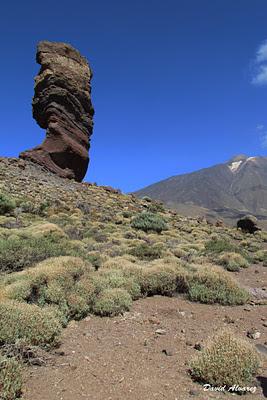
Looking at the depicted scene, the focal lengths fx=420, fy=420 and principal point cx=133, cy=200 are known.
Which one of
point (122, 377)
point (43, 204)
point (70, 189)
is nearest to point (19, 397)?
point (122, 377)

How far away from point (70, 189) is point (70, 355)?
77.6 ft

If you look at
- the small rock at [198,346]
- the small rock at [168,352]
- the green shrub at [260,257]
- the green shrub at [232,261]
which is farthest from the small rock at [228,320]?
the green shrub at [260,257]

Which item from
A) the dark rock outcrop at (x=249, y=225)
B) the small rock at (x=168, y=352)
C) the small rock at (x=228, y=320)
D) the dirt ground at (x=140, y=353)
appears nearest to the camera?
the dirt ground at (x=140, y=353)

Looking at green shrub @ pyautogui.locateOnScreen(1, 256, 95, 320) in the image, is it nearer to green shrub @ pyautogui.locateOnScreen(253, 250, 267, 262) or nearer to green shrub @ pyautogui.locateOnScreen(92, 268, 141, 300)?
green shrub @ pyautogui.locateOnScreen(92, 268, 141, 300)

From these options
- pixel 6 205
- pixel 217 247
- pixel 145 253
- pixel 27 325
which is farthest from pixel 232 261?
pixel 6 205

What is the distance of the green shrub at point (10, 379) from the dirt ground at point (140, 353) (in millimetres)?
182

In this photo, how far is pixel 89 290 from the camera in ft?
28.3

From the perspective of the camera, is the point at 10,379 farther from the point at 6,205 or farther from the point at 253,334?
the point at 6,205

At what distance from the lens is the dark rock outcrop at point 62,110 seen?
3231cm

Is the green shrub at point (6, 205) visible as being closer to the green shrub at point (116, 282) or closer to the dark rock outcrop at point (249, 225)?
the green shrub at point (116, 282)

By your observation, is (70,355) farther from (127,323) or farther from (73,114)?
(73,114)

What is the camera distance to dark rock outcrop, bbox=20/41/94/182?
32.3 meters

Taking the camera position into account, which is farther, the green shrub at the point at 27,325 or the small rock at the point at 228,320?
Result: the small rock at the point at 228,320

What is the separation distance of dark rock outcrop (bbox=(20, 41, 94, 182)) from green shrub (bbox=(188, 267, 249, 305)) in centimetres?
2333
